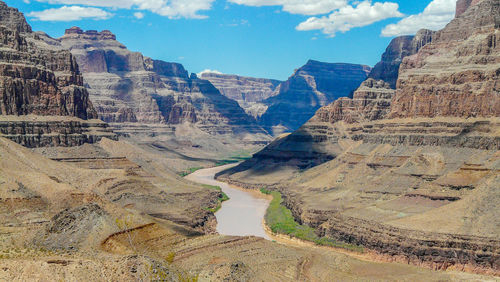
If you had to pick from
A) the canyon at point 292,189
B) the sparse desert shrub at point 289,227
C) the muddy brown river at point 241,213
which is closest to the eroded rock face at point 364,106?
the canyon at point 292,189

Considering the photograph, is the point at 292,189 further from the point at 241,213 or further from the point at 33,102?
the point at 33,102

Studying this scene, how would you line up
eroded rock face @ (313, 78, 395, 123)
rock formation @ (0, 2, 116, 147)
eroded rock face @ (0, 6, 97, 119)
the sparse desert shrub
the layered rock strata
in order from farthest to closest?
eroded rock face @ (313, 78, 395, 123)
eroded rock face @ (0, 6, 97, 119)
rock formation @ (0, 2, 116, 147)
the layered rock strata
the sparse desert shrub

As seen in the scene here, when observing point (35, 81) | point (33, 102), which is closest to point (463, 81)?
point (35, 81)

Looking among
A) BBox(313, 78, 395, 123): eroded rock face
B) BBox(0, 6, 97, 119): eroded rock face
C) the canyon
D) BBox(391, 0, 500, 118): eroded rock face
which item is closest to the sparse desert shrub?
the canyon

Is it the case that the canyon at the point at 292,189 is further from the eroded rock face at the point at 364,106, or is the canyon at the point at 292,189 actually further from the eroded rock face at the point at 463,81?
the eroded rock face at the point at 364,106

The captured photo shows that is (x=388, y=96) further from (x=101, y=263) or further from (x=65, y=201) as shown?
(x=101, y=263)

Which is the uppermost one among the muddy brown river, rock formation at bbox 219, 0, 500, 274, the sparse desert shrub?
rock formation at bbox 219, 0, 500, 274

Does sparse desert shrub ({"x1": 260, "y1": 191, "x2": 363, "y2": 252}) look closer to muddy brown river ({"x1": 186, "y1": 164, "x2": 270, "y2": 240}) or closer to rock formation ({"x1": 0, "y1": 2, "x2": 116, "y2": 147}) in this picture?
muddy brown river ({"x1": 186, "y1": 164, "x2": 270, "y2": 240})

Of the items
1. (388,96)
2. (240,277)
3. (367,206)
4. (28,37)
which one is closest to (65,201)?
(240,277)
